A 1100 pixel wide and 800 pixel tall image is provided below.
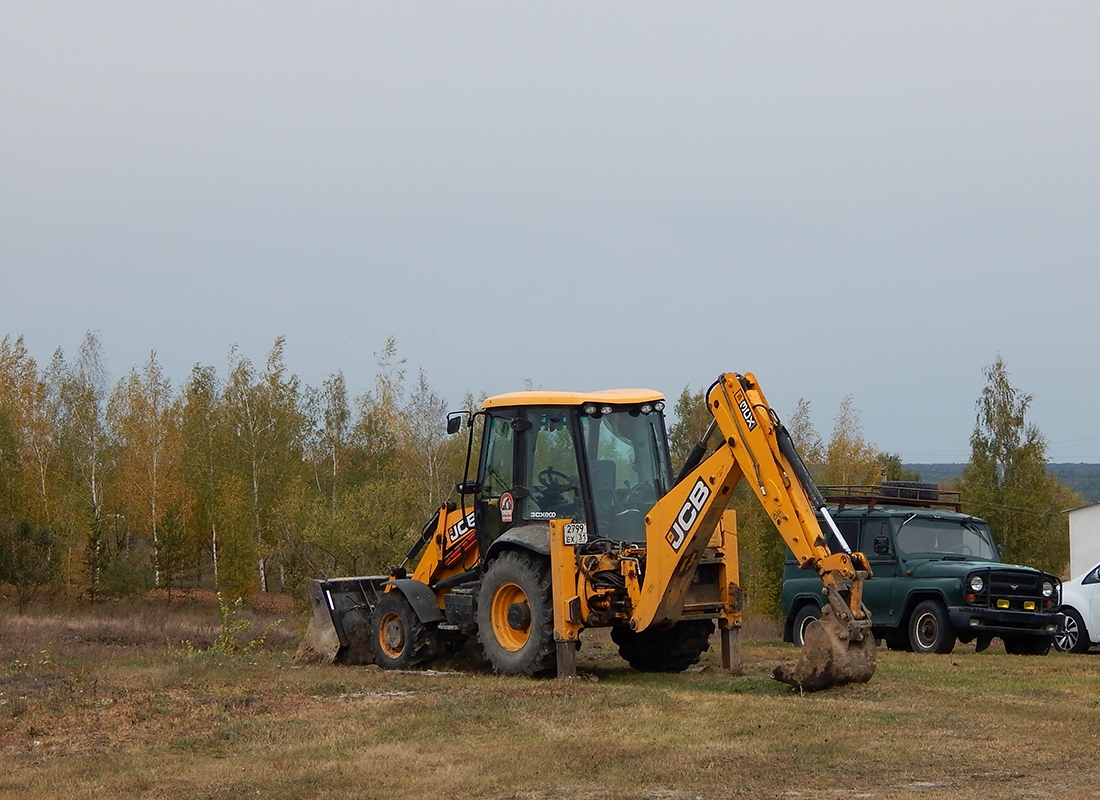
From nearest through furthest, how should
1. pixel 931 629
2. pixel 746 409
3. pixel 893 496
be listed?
1. pixel 746 409
2. pixel 931 629
3. pixel 893 496

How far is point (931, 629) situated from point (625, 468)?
689 cm

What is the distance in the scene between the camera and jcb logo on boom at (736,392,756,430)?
12352mm

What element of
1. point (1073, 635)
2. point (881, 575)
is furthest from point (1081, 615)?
point (881, 575)

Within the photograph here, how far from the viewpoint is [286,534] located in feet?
107

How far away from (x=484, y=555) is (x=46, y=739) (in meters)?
5.86

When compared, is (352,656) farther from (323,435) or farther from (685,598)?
(323,435)

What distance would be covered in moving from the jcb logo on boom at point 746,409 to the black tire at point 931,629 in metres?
7.67

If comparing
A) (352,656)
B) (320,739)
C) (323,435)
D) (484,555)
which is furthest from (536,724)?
(323,435)

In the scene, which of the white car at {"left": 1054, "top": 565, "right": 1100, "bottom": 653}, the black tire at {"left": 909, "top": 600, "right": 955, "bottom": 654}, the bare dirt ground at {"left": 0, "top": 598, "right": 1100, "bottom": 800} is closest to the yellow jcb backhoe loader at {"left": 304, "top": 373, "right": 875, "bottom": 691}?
the bare dirt ground at {"left": 0, "top": 598, "right": 1100, "bottom": 800}

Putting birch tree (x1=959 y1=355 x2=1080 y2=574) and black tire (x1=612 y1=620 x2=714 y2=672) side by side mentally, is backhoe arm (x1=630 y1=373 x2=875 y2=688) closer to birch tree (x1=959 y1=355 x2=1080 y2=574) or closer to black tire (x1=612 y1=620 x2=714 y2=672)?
black tire (x1=612 y1=620 x2=714 y2=672)

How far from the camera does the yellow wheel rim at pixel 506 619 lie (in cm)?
1414

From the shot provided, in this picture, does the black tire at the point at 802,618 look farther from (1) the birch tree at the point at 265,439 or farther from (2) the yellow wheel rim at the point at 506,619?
(1) the birch tree at the point at 265,439

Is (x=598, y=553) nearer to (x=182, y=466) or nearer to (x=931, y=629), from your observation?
(x=931, y=629)

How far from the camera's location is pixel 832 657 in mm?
11633
